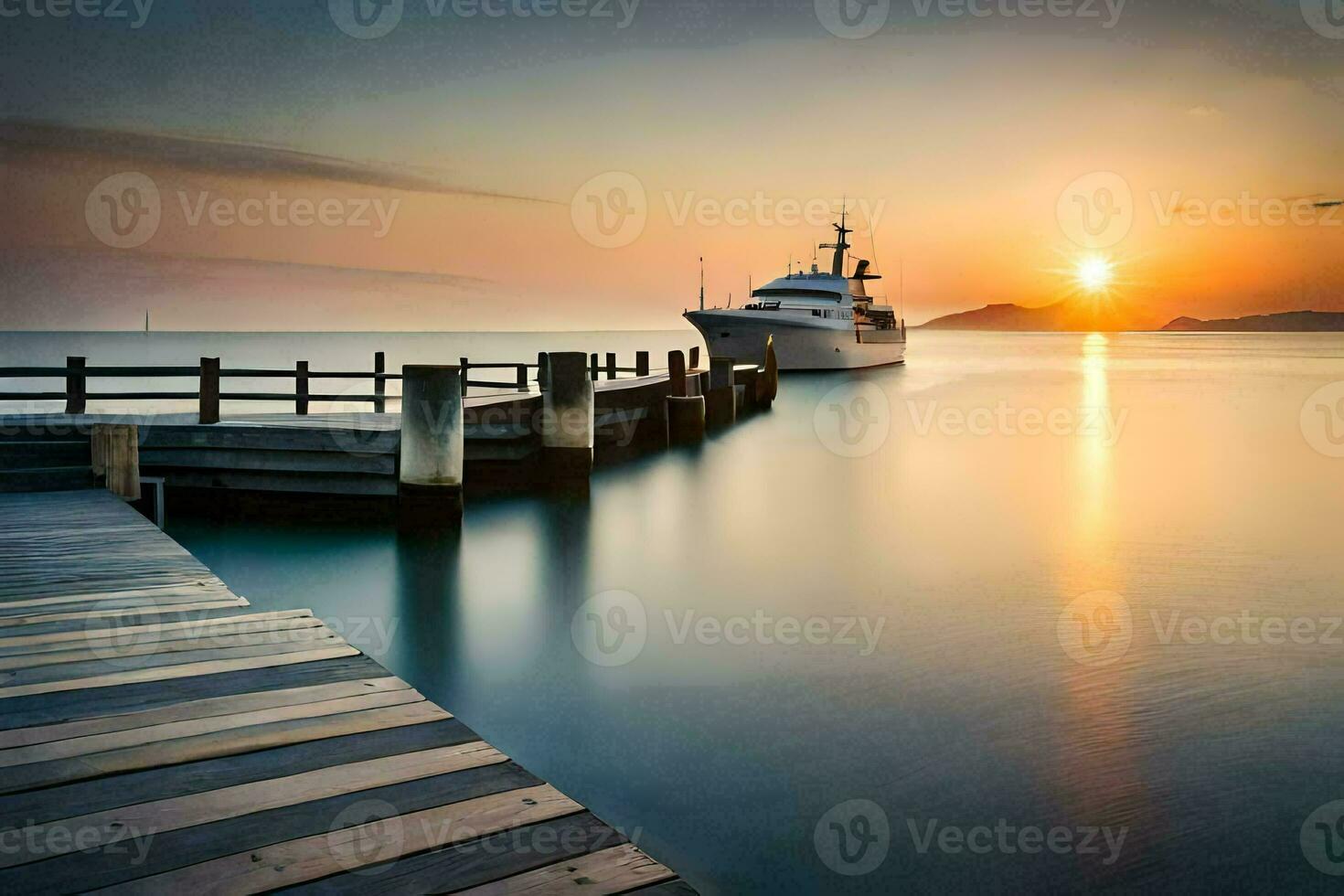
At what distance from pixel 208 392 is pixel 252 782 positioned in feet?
36.2

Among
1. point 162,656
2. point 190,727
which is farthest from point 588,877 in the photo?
point 162,656

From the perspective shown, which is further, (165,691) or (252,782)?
(165,691)

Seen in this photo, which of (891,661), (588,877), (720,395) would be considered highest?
(720,395)

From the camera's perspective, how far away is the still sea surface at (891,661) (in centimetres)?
430

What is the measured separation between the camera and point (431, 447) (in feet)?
32.5

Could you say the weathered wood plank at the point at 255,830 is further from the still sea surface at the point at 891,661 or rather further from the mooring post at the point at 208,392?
the mooring post at the point at 208,392

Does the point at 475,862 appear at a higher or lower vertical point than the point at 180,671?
lower

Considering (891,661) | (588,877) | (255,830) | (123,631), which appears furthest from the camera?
(891,661)

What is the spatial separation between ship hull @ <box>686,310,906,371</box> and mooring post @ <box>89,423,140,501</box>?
142ft

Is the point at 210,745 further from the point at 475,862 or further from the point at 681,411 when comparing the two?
the point at 681,411

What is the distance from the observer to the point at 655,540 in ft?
39.3

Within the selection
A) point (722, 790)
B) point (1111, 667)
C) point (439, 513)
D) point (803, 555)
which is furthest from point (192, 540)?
point (1111, 667)

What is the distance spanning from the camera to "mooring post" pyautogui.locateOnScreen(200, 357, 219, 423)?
12.5 metres

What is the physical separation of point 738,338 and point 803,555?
1668 inches
